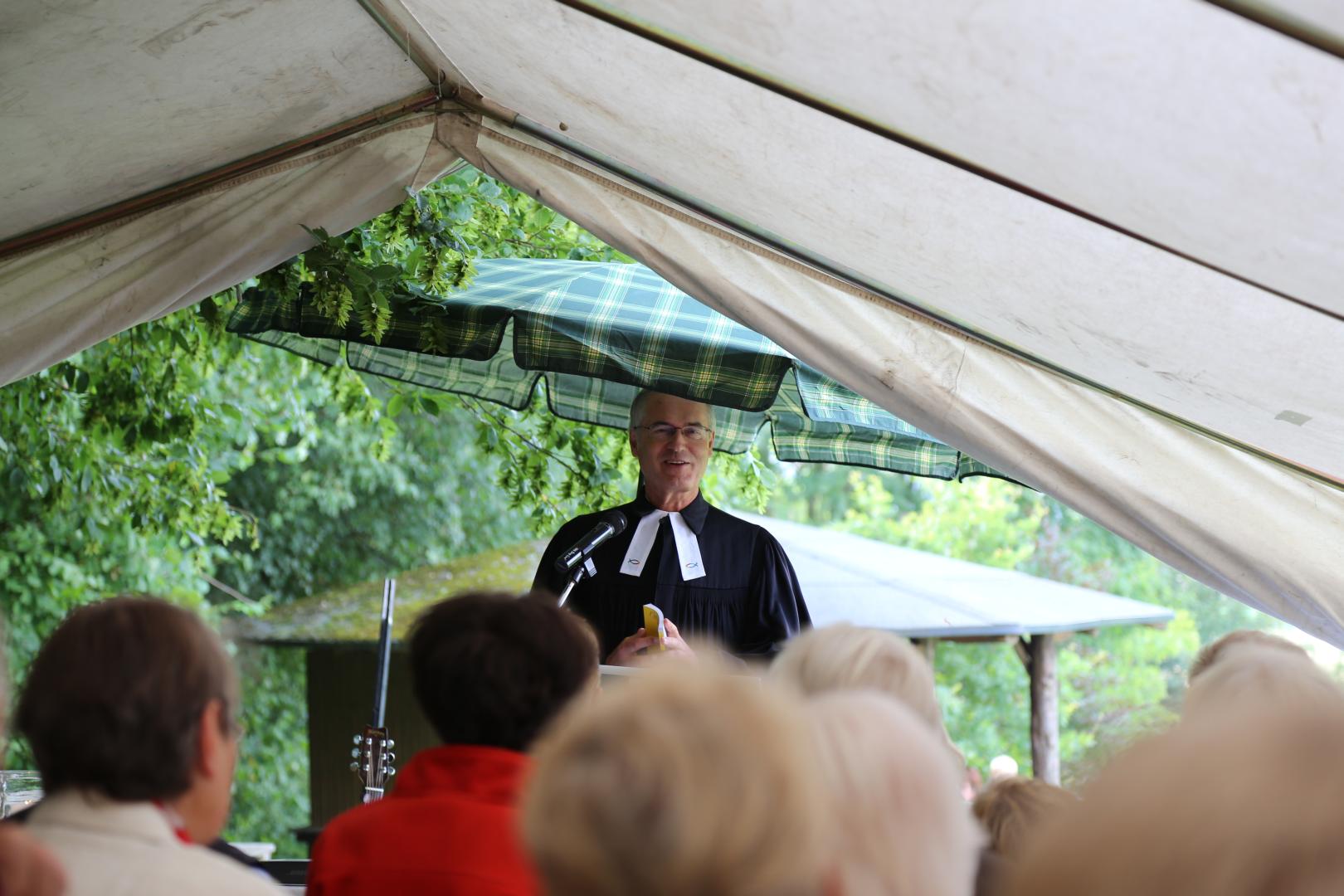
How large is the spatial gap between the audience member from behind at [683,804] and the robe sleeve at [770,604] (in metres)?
2.82

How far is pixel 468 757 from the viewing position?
5.89ft

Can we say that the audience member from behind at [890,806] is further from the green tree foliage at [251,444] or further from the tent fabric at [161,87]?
the green tree foliage at [251,444]

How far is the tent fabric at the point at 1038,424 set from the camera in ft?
8.72

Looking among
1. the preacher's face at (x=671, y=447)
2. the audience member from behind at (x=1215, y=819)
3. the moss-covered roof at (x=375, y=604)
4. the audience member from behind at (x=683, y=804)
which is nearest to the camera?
the audience member from behind at (x=1215, y=819)

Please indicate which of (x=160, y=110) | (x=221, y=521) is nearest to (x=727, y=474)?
(x=221, y=521)

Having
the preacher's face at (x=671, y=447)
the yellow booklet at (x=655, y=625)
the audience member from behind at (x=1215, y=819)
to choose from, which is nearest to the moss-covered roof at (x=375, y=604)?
the preacher's face at (x=671, y=447)

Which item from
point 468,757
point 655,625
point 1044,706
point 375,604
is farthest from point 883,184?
point 1044,706

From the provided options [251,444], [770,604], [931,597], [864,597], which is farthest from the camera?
[251,444]

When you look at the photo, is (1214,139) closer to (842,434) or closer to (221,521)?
(842,434)

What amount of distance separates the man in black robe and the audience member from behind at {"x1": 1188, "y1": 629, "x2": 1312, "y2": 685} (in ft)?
4.81

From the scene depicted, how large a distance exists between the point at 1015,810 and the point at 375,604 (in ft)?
30.1

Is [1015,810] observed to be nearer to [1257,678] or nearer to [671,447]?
[1257,678]

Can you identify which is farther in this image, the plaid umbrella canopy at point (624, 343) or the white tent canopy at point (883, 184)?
the plaid umbrella canopy at point (624, 343)

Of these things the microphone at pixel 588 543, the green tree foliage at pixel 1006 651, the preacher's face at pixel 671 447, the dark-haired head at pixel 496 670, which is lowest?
the green tree foliage at pixel 1006 651
